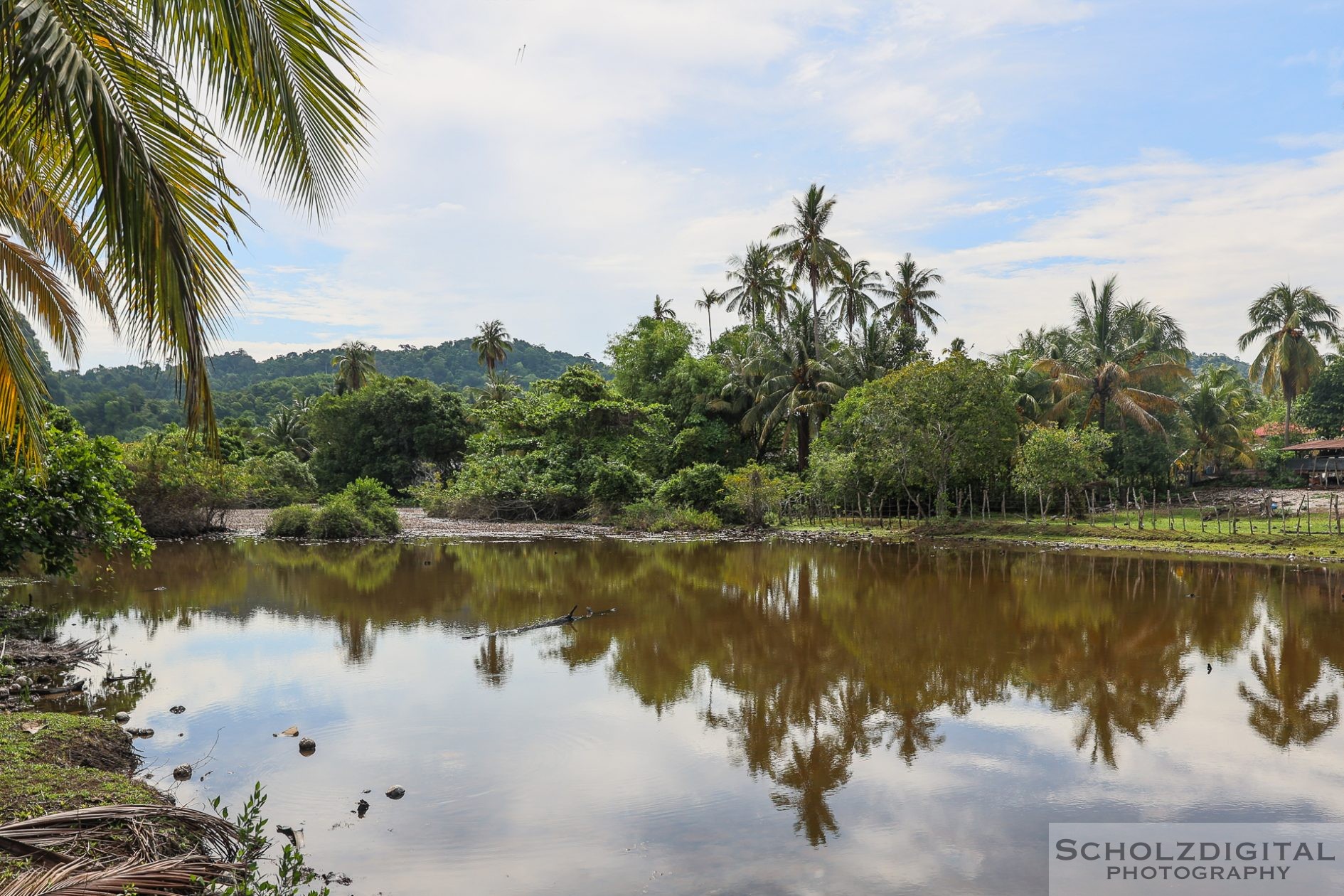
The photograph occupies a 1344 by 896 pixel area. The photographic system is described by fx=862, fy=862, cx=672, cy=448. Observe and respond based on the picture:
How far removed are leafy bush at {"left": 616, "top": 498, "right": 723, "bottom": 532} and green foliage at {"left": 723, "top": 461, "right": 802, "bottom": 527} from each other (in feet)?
3.25

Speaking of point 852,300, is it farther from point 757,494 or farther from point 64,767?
point 64,767

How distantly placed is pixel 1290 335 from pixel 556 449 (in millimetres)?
31036

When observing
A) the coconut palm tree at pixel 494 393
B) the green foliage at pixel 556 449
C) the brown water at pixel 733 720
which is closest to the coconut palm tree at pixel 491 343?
the coconut palm tree at pixel 494 393

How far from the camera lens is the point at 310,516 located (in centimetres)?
2864

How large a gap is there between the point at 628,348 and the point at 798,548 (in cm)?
1947

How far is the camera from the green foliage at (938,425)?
2770 cm

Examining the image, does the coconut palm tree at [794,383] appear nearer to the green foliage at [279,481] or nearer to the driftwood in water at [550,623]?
the driftwood in water at [550,623]

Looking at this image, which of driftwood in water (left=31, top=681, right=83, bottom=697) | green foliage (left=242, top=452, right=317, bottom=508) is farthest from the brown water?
green foliage (left=242, top=452, right=317, bottom=508)

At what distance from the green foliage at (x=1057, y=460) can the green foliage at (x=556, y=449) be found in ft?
46.9

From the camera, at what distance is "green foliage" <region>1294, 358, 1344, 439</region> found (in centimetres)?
3562

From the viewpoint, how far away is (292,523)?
28.8 meters

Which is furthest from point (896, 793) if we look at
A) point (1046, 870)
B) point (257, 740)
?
point (257, 740)

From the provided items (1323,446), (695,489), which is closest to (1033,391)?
(1323,446)

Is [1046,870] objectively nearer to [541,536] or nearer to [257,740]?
[257,740]
